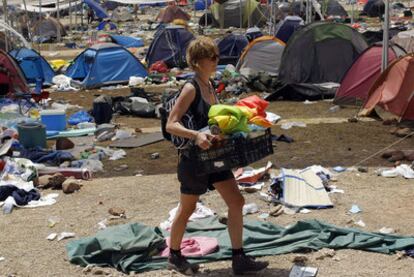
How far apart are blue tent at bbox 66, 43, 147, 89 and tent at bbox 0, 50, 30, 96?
6.80 feet

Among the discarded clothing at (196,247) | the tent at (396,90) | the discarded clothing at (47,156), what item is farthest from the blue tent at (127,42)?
the discarded clothing at (196,247)

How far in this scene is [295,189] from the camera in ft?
25.5

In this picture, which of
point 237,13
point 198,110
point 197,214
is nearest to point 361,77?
point 197,214

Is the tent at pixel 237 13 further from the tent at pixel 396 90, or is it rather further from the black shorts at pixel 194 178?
the black shorts at pixel 194 178

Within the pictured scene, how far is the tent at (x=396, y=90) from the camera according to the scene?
12.3 m

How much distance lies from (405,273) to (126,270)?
85.4 inches

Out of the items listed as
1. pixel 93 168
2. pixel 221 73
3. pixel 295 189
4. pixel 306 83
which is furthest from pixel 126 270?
pixel 221 73

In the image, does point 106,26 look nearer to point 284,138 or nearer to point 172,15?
point 172,15

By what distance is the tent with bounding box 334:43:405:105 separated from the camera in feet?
47.3

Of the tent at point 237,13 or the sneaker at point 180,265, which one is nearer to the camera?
the sneaker at point 180,265

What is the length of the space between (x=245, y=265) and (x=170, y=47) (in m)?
18.0

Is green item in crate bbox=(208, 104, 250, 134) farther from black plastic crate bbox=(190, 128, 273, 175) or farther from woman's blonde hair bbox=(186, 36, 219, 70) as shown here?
woman's blonde hair bbox=(186, 36, 219, 70)

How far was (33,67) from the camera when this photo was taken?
20.5 metres

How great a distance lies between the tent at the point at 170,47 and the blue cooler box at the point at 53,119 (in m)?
9.76
